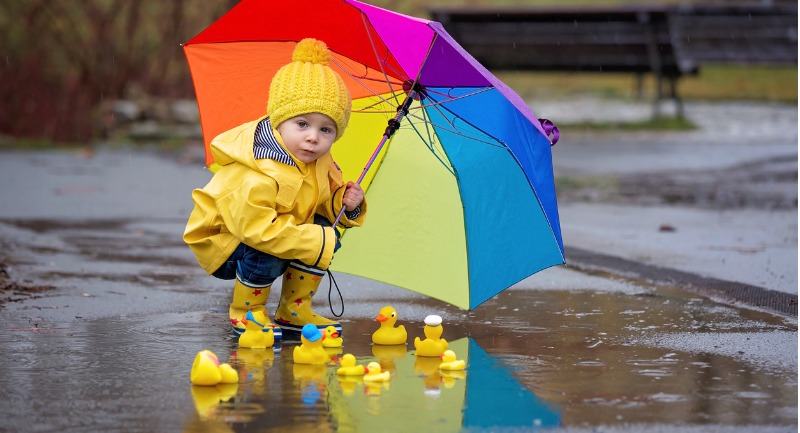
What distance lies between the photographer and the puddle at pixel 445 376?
3896 mm

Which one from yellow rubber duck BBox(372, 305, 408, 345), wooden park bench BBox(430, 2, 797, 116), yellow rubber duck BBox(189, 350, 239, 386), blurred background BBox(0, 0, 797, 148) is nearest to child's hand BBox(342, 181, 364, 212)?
yellow rubber duck BBox(372, 305, 408, 345)

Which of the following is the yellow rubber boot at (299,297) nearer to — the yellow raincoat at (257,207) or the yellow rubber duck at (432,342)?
the yellow raincoat at (257,207)

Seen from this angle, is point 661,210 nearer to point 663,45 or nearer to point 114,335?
point 114,335

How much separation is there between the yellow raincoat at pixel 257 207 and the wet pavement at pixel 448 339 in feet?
1.37

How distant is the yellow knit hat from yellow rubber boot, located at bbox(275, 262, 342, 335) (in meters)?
0.66

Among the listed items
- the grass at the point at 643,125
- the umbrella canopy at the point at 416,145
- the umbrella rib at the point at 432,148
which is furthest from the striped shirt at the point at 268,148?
the grass at the point at 643,125

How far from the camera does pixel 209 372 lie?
421cm

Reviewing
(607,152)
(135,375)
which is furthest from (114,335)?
(607,152)

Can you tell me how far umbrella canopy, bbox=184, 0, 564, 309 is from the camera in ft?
16.8

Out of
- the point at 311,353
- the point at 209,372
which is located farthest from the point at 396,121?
the point at 209,372

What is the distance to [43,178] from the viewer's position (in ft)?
41.5

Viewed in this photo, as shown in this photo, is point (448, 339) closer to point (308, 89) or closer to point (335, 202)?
point (335, 202)

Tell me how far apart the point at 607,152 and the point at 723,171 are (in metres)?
2.15

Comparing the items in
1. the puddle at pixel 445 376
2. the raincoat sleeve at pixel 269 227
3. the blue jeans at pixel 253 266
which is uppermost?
the raincoat sleeve at pixel 269 227
